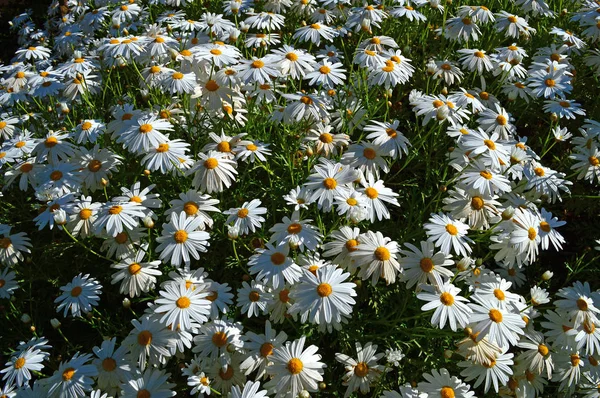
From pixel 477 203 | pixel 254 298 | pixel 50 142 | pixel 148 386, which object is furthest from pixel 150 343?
pixel 477 203

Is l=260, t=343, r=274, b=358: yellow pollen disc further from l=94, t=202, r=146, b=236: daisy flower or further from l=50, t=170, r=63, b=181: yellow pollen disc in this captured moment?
l=50, t=170, r=63, b=181: yellow pollen disc

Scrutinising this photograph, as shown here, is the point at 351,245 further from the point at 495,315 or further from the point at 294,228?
the point at 495,315

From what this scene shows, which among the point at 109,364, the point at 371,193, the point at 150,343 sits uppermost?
the point at 371,193

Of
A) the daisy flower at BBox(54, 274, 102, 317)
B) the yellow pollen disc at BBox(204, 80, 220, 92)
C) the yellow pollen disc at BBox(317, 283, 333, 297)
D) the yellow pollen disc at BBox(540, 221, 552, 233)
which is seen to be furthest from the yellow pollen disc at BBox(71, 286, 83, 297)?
the yellow pollen disc at BBox(540, 221, 552, 233)

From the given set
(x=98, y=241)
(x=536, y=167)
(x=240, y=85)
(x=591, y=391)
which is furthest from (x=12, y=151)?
(x=591, y=391)

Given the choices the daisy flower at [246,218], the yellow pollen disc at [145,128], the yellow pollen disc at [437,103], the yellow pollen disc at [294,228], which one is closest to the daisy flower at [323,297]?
the yellow pollen disc at [294,228]

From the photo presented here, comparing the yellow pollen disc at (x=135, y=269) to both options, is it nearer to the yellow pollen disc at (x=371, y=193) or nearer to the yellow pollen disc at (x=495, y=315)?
the yellow pollen disc at (x=371, y=193)
